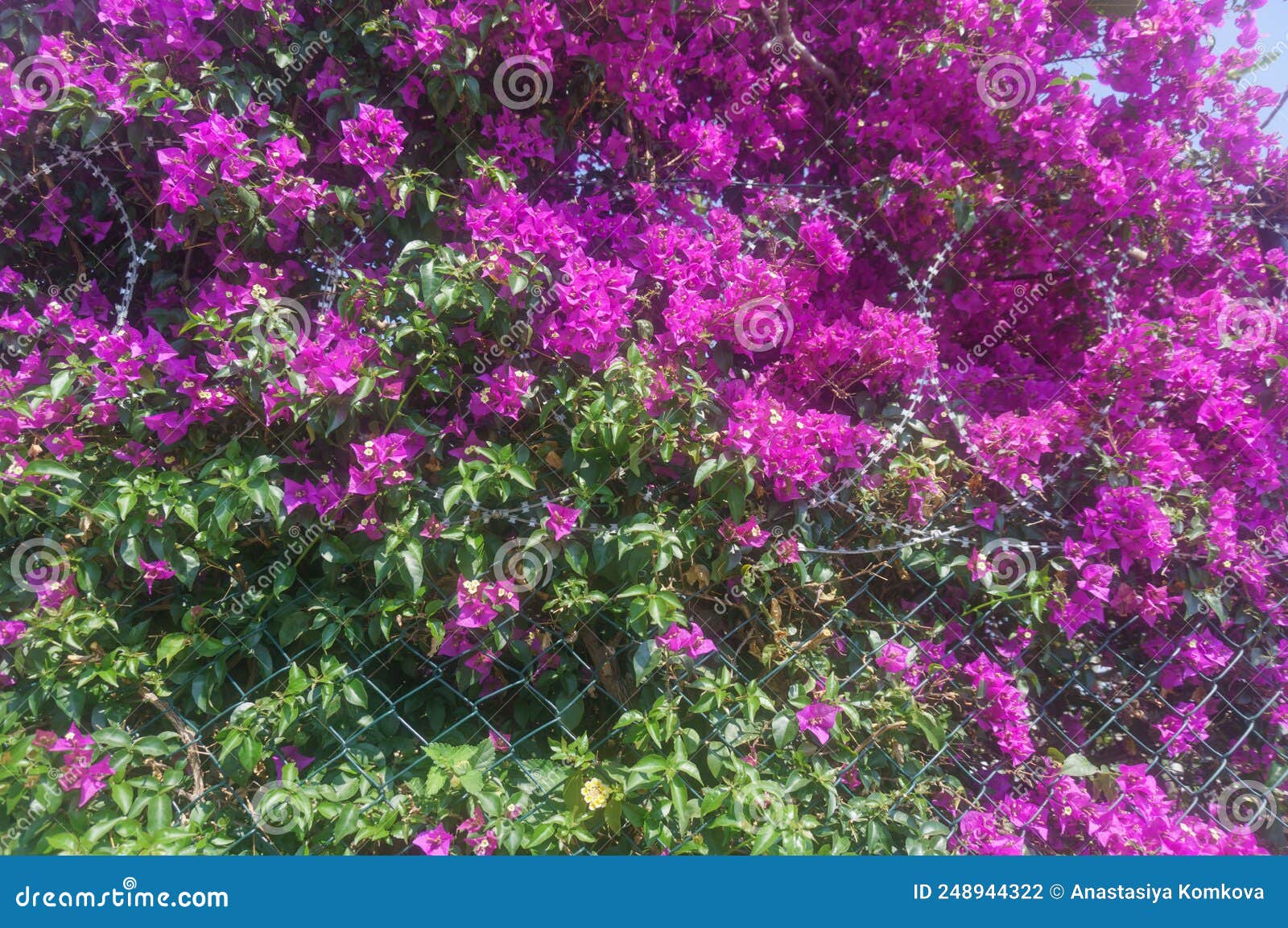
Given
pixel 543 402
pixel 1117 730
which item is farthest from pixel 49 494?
pixel 1117 730

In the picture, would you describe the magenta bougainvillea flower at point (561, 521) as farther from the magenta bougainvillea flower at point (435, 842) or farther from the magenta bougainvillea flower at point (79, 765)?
the magenta bougainvillea flower at point (79, 765)

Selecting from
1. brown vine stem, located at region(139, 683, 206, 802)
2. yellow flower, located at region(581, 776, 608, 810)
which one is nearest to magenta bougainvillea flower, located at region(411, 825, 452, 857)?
yellow flower, located at region(581, 776, 608, 810)

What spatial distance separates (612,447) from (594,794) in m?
0.69

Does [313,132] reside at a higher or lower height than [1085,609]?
higher

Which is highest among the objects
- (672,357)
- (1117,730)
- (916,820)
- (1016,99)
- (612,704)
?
(1016,99)

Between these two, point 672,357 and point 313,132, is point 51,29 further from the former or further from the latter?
point 672,357

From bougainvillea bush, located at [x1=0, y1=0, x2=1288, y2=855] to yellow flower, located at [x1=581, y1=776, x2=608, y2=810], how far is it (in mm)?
28

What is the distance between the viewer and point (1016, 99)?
82.7 inches

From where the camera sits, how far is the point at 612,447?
1632mm

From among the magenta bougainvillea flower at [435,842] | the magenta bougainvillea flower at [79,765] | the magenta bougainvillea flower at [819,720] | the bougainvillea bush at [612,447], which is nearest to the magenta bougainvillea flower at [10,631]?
the bougainvillea bush at [612,447]

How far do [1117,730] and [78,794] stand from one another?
2.53 meters

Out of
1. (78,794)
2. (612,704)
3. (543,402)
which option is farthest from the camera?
(612,704)

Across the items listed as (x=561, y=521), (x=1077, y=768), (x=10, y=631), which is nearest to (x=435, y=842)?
(x=561, y=521)

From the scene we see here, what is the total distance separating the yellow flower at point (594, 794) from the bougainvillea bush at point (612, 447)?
28 millimetres
